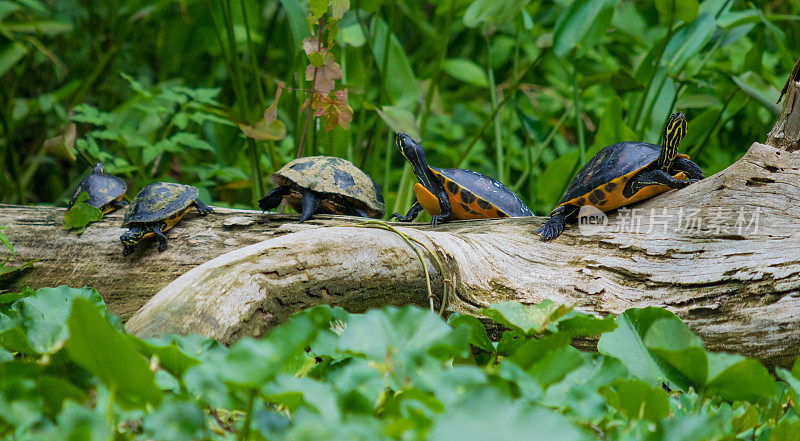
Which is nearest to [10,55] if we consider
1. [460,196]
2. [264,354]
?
[460,196]

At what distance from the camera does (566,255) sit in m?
1.30

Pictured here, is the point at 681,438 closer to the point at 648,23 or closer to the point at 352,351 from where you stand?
the point at 352,351

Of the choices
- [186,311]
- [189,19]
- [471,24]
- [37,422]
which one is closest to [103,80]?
[189,19]

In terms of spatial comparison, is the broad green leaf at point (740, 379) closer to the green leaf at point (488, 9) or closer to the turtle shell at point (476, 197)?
the turtle shell at point (476, 197)

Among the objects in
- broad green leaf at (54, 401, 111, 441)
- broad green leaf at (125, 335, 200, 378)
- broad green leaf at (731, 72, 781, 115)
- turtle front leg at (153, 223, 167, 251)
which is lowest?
turtle front leg at (153, 223, 167, 251)

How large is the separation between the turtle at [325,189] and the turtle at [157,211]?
0.79ft

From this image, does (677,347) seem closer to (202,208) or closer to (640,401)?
(640,401)

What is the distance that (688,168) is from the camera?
1.44 meters

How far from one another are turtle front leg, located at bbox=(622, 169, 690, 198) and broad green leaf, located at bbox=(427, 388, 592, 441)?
108 centimetres

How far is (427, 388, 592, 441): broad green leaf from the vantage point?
0.40 meters

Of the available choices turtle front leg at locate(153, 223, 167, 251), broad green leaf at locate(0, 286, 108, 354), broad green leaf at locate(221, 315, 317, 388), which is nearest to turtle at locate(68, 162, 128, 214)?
turtle front leg at locate(153, 223, 167, 251)

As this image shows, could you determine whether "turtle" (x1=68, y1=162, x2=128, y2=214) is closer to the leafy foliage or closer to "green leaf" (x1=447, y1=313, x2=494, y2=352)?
the leafy foliage

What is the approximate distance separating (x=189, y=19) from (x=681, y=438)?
3.22 meters

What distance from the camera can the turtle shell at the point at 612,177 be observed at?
1.35 m
